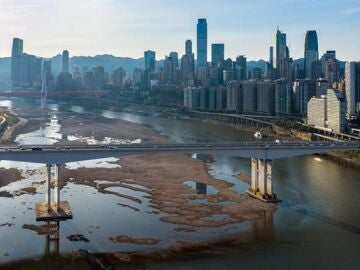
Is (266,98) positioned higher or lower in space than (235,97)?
lower

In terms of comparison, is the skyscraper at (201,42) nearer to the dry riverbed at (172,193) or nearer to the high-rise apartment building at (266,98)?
the high-rise apartment building at (266,98)

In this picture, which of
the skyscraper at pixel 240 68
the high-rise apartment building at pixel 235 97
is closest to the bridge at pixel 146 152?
the high-rise apartment building at pixel 235 97

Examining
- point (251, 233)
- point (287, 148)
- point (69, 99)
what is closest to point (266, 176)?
point (287, 148)

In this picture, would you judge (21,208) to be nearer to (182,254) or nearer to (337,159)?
(182,254)

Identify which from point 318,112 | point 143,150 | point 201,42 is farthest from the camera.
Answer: point 201,42

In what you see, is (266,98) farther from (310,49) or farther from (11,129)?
(310,49)

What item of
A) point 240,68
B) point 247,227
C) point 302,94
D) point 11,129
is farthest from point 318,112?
point 240,68
